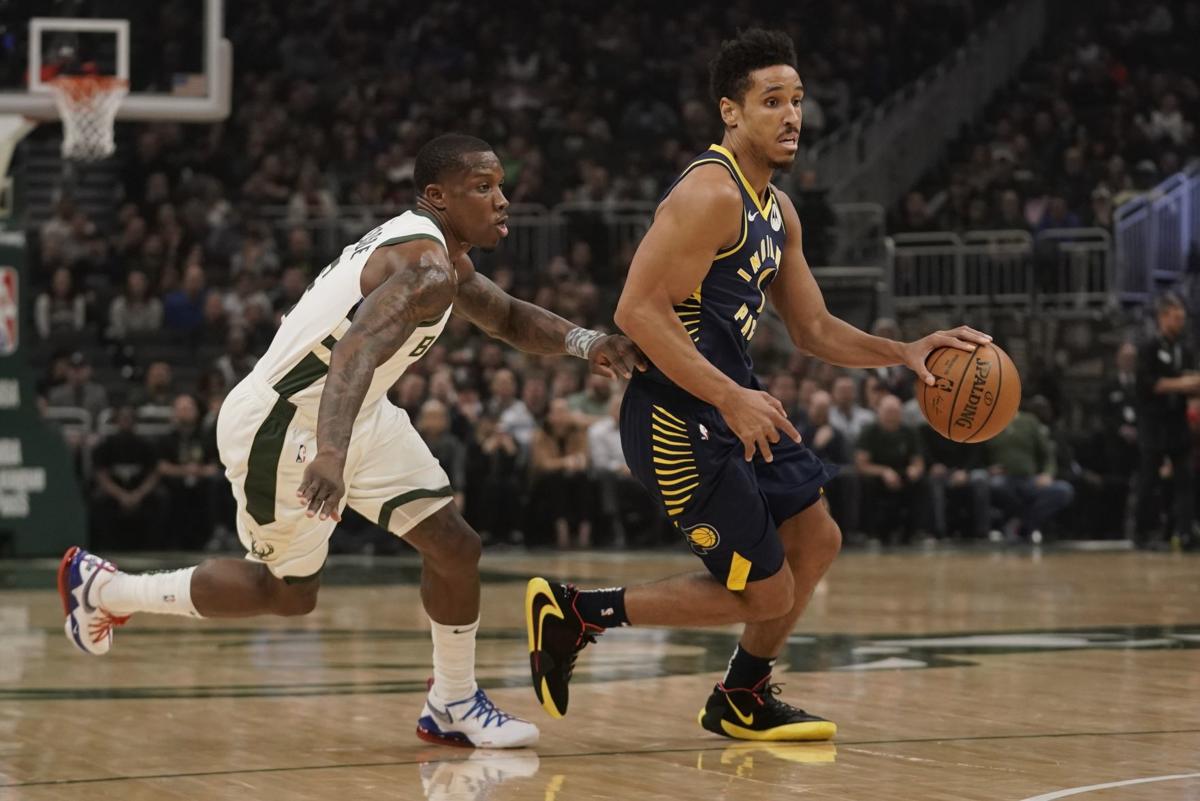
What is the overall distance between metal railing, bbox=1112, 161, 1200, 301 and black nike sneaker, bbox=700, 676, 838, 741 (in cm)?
1398

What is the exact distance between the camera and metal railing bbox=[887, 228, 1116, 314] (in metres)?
18.8

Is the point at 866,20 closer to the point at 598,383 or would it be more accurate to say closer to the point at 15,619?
the point at 598,383

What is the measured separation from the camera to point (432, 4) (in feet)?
82.4

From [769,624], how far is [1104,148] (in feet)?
57.0

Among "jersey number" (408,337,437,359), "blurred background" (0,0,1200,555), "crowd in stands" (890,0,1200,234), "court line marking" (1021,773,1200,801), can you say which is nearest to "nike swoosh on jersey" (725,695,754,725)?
"court line marking" (1021,773,1200,801)

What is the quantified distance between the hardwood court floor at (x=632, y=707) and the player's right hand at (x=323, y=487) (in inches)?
27.3

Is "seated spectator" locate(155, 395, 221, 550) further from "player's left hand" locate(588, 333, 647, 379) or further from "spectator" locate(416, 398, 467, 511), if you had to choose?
"player's left hand" locate(588, 333, 647, 379)

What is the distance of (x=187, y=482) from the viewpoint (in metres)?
15.2

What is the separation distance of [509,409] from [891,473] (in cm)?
324

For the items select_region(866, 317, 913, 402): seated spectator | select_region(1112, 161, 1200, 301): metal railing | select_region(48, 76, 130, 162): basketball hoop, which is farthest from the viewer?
select_region(1112, 161, 1200, 301): metal railing

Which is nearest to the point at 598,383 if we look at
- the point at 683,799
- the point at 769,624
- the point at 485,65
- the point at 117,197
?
the point at 117,197

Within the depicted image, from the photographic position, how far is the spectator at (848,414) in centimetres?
1576

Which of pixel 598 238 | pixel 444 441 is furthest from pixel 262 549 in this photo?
pixel 598 238

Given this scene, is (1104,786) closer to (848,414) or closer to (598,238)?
(848,414)
